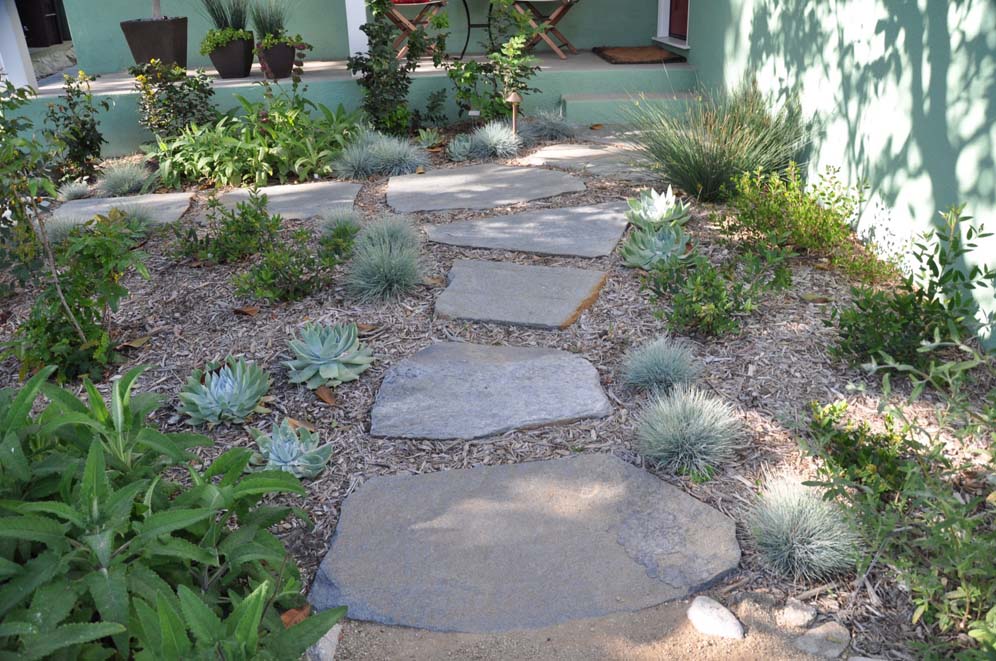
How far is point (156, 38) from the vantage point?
6.41m

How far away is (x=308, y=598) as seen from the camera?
1981 millimetres

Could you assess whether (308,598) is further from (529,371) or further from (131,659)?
(529,371)

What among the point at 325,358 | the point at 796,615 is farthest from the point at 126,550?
the point at 796,615

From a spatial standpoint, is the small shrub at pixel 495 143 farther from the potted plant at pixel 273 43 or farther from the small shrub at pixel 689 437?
the small shrub at pixel 689 437

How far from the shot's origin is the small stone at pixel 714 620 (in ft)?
6.07

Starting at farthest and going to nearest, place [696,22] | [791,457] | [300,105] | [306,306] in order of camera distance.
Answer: [696,22] < [300,105] < [306,306] < [791,457]

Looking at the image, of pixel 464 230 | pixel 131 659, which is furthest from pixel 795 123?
pixel 131 659

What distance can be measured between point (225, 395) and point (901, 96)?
307 cm

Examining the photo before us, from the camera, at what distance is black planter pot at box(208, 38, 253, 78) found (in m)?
6.53

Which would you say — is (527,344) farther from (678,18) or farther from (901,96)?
(678,18)

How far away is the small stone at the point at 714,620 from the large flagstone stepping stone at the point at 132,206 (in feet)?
12.0

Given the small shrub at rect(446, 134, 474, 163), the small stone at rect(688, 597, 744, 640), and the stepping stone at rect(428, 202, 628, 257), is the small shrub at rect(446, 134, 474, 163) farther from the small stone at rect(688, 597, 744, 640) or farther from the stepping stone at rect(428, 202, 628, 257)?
the small stone at rect(688, 597, 744, 640)

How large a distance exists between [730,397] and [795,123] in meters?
2.57

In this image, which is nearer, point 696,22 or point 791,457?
point 791,457
